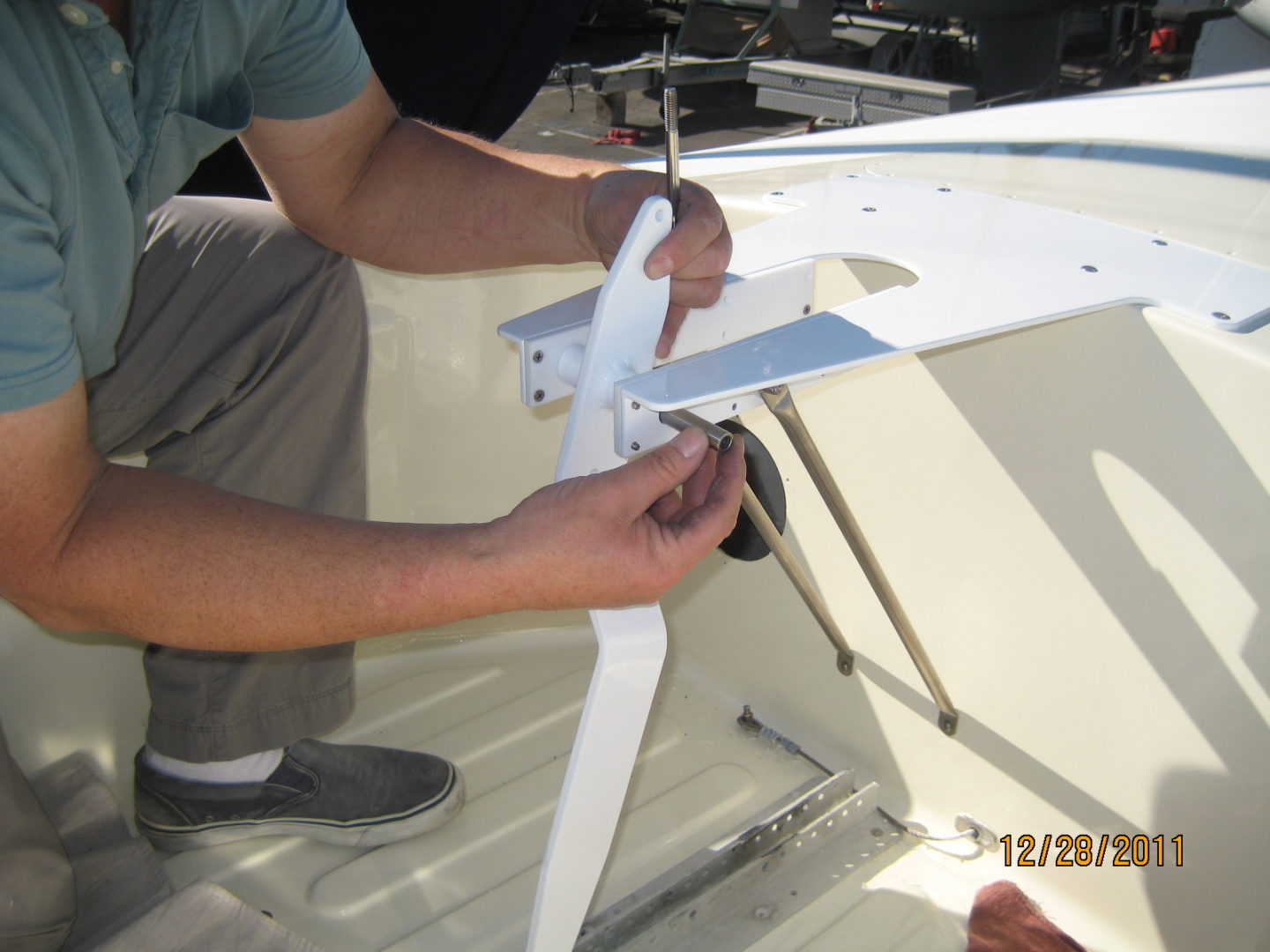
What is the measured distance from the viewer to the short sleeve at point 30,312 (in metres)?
0.57

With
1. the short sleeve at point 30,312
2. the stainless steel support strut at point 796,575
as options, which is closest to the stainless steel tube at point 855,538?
the stainless steel support strut at point 796,575

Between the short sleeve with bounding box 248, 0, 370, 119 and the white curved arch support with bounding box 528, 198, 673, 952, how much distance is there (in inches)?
17.9

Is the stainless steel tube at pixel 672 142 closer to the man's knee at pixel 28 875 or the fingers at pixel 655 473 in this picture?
the fingers at pixel 655 473

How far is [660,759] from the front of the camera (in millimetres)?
1266

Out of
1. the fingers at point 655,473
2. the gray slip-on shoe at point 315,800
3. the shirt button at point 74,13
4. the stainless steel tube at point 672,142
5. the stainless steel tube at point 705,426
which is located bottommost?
the gray slip-on shoe at point 315,800

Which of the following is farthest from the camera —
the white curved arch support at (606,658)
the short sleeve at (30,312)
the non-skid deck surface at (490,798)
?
the non-skid deck surface at (490,798)

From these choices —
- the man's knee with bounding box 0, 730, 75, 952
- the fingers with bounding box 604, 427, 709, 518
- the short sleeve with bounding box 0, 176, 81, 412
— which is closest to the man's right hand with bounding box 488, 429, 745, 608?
the fingers with bounding box 604, 427, 709, 518

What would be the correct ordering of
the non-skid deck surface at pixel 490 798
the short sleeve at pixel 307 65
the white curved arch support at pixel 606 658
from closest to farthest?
the white curved arch support at pixel 606 658, the short sleeve at pixel 307 65, the non-skid deck surface at pixel 490 798

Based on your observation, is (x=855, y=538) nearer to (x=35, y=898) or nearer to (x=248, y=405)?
(x=248, y=405)

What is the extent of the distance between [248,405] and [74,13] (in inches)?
15.8

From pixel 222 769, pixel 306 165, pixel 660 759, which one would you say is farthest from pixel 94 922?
pixel 306 165

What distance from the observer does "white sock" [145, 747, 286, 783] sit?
107 cm
